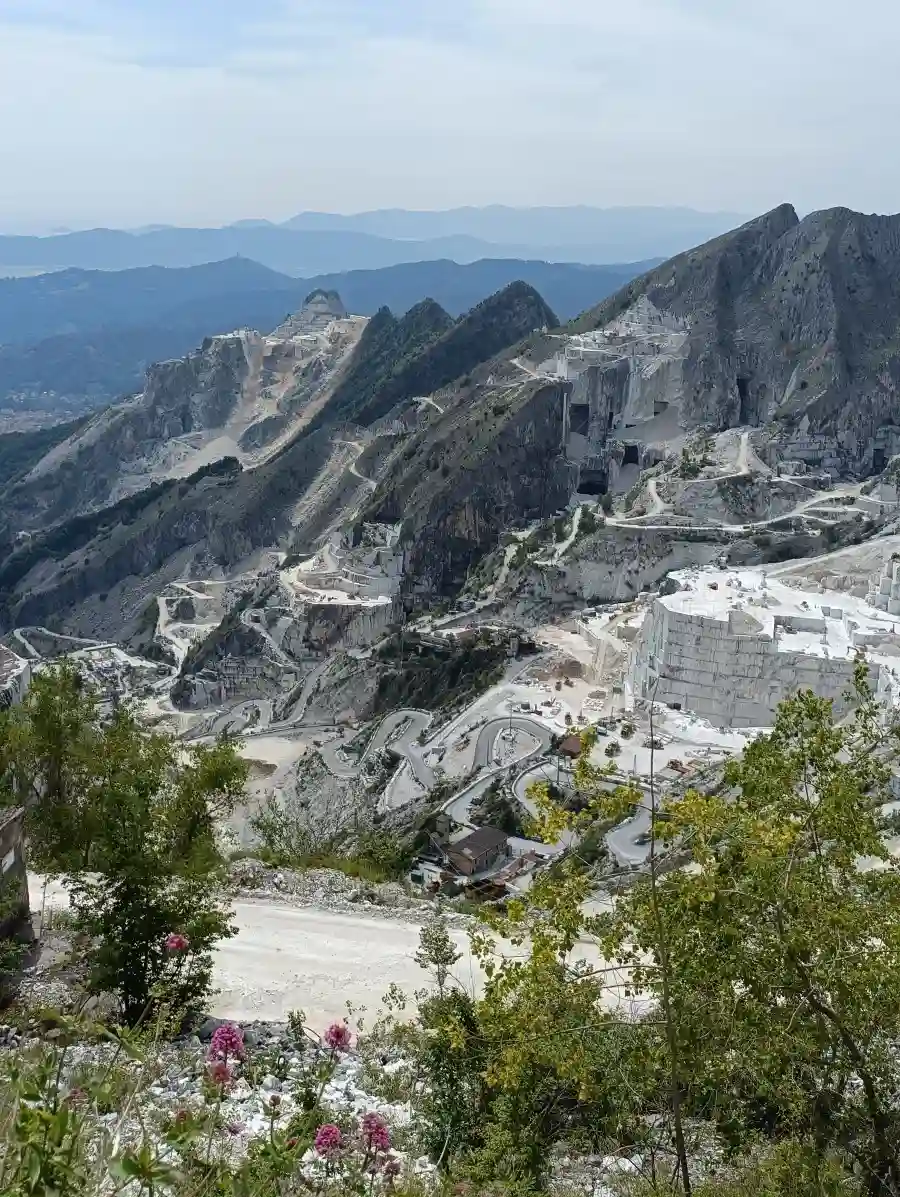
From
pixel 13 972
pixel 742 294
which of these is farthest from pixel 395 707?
pixel 742 294

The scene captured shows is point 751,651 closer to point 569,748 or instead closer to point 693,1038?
point 569,748

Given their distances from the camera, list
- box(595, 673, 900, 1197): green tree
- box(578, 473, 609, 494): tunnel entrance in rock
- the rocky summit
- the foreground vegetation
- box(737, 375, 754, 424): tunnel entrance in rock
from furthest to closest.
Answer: box(578, 473, 609, 494): tunnel entrance in rock, box(737, 375, 754, 424): tunnel entrance in rock, the rocky summit, box(595, 673, 900, 1197): green tree, the foreground vegetation

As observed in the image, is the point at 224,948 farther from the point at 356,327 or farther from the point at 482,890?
the point at 356,327

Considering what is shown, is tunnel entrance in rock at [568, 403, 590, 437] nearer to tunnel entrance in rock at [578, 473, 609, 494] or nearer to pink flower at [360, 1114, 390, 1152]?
tunnel entrance in rock at [578, 473, 609, 494]

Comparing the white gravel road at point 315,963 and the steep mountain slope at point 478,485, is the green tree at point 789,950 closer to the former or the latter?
the white gravel road at point 315,963

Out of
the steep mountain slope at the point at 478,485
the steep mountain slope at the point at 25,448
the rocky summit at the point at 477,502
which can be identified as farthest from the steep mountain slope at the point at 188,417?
the steep mountain slope at the point at 478,485

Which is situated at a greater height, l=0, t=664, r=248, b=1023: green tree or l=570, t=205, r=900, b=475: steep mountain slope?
l=570, t=205, r=900, b=475: steep mountain slope

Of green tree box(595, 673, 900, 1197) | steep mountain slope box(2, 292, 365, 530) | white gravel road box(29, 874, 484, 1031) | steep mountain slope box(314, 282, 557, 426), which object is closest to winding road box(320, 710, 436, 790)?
white gravel road box(29, 874, 484, 1031)
